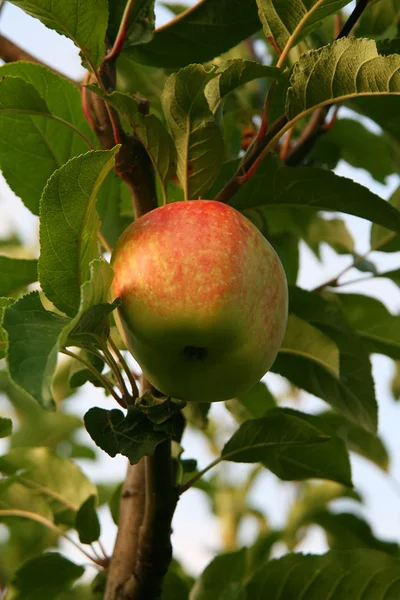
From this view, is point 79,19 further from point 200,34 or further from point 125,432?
point 125,432

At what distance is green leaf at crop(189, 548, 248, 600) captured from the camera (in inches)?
55.4

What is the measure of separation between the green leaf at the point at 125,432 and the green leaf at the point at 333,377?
46 centimetres

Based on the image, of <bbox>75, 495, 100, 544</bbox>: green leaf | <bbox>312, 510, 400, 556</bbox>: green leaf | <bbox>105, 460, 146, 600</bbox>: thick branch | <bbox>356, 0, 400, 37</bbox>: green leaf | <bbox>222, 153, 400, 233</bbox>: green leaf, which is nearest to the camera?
<bbox>222, 153, 400, 233</bbox>: green leaf

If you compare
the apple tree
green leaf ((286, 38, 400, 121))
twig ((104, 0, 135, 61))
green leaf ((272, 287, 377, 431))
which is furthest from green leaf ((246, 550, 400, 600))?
twig ((104, 0, 135, 61))

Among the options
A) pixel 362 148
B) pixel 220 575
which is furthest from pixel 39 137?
pixel 362 148

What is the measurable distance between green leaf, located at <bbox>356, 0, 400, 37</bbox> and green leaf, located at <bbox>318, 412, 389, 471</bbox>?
82 centimetres

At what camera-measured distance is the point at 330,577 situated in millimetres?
1262

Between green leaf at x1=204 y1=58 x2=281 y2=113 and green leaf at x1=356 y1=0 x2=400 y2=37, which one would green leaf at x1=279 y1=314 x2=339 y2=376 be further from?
green leaf at x1=356 y1=0 x2=400 y2=37

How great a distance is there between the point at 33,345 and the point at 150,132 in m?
0.38

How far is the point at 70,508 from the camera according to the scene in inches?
58.8

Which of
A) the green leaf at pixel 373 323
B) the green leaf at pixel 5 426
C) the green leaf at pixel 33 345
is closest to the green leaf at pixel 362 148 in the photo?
the green leaf at pixel 373 323

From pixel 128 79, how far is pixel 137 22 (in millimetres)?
752

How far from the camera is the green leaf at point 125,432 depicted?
34.3 inches

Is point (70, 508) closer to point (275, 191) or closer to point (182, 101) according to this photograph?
point (275, 191)
